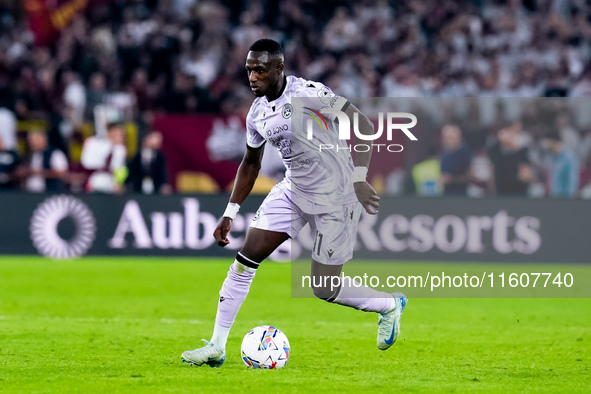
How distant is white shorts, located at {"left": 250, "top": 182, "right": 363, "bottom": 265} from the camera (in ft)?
23.1

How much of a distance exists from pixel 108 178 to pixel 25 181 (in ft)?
4.38

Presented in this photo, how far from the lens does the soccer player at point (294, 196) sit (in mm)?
6883

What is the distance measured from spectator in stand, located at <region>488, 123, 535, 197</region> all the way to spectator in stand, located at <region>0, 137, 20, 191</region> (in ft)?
24.5

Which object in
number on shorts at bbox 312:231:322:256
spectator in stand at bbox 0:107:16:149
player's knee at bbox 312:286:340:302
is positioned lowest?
player's knee at bbox 312:286:340:302

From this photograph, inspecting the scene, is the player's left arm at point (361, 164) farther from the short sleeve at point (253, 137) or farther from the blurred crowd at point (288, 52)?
the blurred crowd at point (288, 52)

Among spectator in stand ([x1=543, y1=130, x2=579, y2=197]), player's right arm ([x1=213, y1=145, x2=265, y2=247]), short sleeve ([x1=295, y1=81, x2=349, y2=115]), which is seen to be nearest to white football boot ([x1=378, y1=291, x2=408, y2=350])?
player's right arm ([x1=213, y1=145, x2=265, y2=247])

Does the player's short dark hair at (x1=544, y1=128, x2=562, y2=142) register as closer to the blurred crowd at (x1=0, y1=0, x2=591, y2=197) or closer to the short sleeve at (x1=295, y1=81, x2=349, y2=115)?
the blurred crowd at (x1=0, y1=0, x2=591, y2=197)

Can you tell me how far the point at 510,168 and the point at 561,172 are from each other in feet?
2.52

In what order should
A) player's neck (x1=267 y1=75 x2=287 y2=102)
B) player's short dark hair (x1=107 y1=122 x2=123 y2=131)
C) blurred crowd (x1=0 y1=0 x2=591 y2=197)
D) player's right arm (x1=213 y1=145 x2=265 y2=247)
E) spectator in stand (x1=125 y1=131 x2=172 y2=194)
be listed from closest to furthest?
player's neck (x1=267 y1=75 x2=287 y2=102), player's right arm (x1=213 y1=145 x2=265 y2=247), spectator in stand (x1=125 y1=131 x2=172 y2=194), player's short dark hair (x1=107 y1=122 x2=123 y2=131), blurred crowd (x1=0 y1=0 x2=591 y2=197)

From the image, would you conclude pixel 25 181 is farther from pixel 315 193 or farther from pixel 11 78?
pixel 315 193

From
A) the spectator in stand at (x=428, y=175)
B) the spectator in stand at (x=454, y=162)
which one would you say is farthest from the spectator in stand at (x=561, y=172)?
the spectator in stand at (x=428, y=175)

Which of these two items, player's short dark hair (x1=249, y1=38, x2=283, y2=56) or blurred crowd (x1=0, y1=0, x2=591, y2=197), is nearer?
player's short dark hair (x1=249, y1=38, x2=283, y2=56)

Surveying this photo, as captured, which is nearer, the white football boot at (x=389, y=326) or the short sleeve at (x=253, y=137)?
the short sleeve at (x=253, y=137)

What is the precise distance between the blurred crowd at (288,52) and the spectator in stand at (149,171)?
80 centimetres
